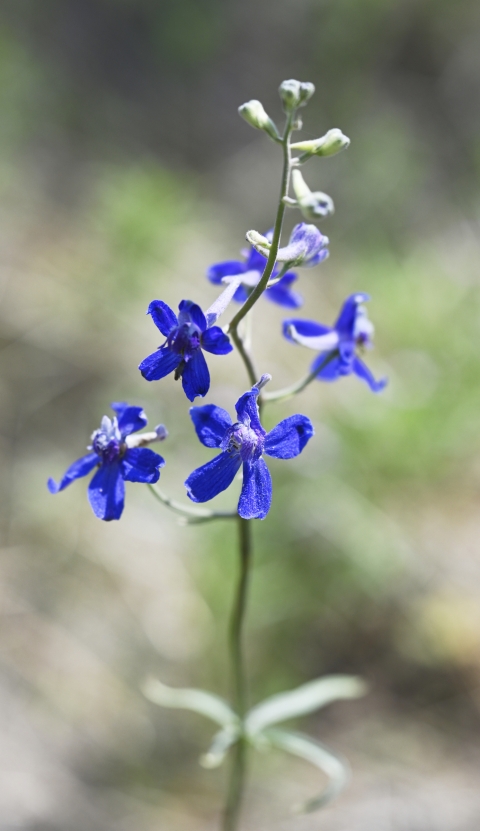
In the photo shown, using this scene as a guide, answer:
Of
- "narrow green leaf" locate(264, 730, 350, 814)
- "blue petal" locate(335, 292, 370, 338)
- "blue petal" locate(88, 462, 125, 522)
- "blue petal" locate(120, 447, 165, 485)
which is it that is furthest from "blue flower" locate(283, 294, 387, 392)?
"narrow green leaf" locate(264, 730, 350, 814)

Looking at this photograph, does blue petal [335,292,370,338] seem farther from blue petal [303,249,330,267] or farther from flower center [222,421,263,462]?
flower center [222,421,263,462]

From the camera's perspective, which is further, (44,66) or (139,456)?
(44,66)

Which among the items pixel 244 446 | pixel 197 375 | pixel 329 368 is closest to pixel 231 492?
pixel 329 368

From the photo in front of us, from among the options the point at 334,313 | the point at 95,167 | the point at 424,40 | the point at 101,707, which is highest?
the point at 424,40

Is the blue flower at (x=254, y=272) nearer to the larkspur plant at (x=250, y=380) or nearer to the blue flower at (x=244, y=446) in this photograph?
the larkspur plant at (x=250, y=380)

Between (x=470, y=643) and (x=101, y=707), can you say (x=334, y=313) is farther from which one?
(x=101, y=707)

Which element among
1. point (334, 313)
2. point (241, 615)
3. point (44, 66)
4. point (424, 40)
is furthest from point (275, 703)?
point (424, 40)
